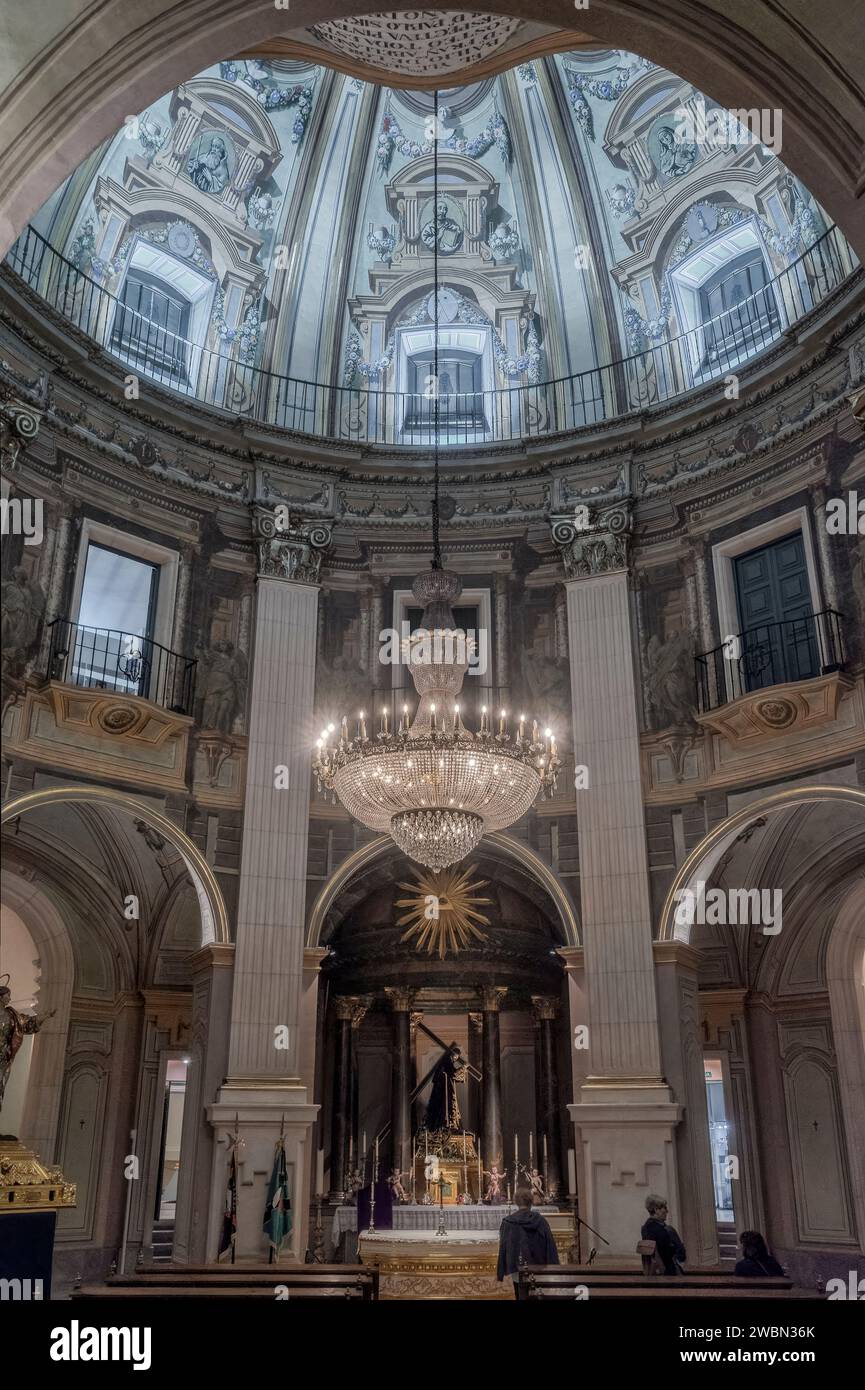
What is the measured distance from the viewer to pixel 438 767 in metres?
9.91

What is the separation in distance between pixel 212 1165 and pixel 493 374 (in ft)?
38.3

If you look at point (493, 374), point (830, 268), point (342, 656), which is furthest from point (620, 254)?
point (342, 656)

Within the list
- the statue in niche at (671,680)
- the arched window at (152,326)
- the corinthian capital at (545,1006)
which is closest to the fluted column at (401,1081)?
the corinthian capital at (545,1006)

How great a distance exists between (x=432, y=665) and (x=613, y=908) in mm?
4842

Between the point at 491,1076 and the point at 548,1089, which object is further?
the point at 491,1076

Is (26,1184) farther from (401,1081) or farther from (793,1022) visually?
(793,1022)

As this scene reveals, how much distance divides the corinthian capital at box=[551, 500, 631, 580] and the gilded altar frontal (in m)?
0.06

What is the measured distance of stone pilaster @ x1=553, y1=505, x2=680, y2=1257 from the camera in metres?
12.6

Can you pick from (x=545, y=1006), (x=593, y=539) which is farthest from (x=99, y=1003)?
(x=593, y=539)

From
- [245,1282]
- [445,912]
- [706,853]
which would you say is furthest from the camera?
[445,912]

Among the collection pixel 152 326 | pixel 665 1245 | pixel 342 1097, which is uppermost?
pixel 152 326

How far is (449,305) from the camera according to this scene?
57.5ft

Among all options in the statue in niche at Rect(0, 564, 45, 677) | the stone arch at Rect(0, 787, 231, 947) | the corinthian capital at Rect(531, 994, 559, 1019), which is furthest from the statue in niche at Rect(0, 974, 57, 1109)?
the corinthian capital at Rect(531, 994, 559, 1019)
